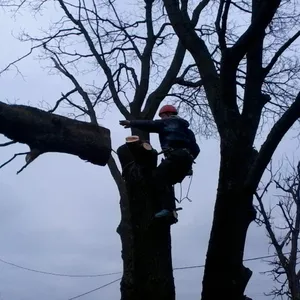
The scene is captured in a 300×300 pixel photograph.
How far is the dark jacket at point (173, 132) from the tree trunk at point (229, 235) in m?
1.06

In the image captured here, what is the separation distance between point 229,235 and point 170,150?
118 cm

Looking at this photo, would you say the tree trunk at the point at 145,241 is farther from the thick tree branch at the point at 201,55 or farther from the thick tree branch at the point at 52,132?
the thick tree branch at the point at 201,55

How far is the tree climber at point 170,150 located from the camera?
5.39 meters

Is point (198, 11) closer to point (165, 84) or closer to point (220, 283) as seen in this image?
point (165, 84)

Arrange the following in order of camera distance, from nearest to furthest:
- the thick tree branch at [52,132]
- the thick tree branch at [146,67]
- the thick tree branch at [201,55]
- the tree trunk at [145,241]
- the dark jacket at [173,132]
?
the tree trunk at [145,241], the thick tree branch at [52,132], the dark jacket at [173,132], the thick tree branch at [201,55], the thick tree branch at [146,67]

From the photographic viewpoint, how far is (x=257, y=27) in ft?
15.8

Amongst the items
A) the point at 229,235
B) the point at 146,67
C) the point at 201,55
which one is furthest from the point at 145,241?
the point at 146,67

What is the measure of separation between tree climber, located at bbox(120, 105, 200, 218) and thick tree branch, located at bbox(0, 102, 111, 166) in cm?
33

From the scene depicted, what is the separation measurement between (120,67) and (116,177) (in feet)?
7.37

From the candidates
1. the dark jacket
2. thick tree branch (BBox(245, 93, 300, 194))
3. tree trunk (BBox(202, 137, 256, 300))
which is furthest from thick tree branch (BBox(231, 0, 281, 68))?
the dark jacket

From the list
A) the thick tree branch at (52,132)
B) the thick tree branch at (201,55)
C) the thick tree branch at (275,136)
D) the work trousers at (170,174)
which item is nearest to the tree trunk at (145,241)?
the work trousers at (170,174)

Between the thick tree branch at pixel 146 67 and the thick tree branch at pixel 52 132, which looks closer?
the thick tree branch at pixel 52 132

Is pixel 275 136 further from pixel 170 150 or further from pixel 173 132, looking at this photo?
pixel 173 132

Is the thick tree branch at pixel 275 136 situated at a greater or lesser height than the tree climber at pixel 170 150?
lesser
